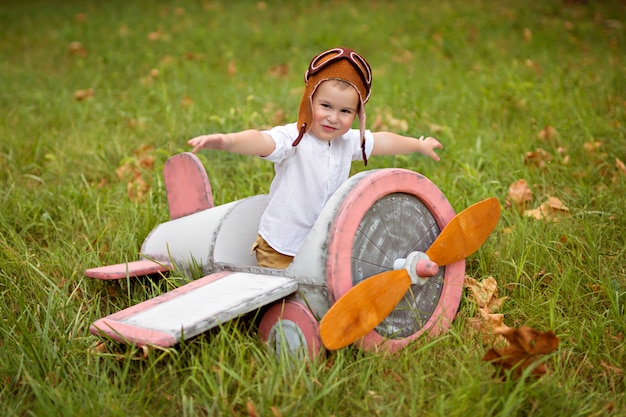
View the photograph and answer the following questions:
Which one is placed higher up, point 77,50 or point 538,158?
point 77,50

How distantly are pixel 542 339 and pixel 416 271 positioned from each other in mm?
479

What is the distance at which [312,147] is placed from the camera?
2.15m

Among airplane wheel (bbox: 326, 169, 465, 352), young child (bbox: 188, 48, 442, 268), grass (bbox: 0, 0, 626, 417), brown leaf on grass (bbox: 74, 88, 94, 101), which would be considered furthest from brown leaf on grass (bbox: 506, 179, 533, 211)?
brown leaf on grass (bbox: 74, 88, 94, 101)

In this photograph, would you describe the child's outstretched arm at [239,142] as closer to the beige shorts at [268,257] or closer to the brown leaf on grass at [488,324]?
the beige shorts at [268,257]

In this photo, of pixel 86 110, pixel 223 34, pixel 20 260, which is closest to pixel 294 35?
pixel 223 34

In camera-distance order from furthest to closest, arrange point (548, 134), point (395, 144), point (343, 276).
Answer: point (548, 134), point (395, 144), point (343, 276)

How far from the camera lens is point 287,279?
196cm

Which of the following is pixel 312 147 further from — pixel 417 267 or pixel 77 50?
pixel 77 50

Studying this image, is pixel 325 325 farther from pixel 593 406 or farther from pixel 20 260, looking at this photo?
pixel 20 260

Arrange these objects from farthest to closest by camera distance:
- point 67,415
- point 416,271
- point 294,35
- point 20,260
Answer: point 294,35, point 20,260, point 416,271, point 67,415

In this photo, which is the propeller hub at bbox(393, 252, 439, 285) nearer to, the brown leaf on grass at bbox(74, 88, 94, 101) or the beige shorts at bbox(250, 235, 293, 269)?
the beige shorts at bbox(250, 235, 293, 269)

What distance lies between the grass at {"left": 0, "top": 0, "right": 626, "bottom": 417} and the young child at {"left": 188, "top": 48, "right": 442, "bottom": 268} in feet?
1.25

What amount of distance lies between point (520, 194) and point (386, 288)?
1.37 m

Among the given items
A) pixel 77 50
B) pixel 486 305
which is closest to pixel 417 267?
pixel 486 305
